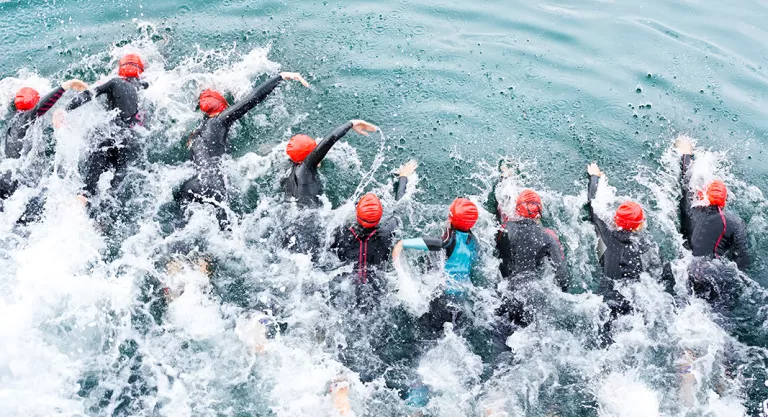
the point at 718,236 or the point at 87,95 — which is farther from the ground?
the point at 87,95

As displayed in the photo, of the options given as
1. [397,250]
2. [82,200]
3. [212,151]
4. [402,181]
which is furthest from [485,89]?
[82,200]

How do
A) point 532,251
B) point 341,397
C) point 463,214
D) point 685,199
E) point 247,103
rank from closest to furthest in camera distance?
point 341,397, point 463,214, point 532,251, point 685,199, point 247,103

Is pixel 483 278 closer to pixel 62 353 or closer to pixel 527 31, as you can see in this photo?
pixel 62 353

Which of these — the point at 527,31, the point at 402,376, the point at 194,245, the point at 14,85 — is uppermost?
the point at 527,31

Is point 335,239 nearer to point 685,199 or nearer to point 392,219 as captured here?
point 392,219

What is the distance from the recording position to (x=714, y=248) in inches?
305

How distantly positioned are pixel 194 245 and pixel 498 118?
18.2ft

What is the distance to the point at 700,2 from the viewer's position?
13.2 meters

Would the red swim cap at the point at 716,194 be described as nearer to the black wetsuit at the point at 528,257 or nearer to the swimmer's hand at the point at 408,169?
the black wetsuit at the point at 528,257

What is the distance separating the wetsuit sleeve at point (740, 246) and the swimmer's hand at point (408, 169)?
14.6 ft

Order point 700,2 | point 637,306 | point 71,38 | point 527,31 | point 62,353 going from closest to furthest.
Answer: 1. point 62,353
2. point 637,306
3. point 71,38
4. point 527,31
5. point 700,2

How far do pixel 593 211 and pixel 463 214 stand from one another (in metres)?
2.43

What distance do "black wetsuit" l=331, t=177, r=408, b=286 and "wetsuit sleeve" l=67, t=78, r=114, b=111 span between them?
4530mm

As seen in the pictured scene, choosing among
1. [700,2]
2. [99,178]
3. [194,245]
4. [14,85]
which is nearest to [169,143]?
[99,178]
